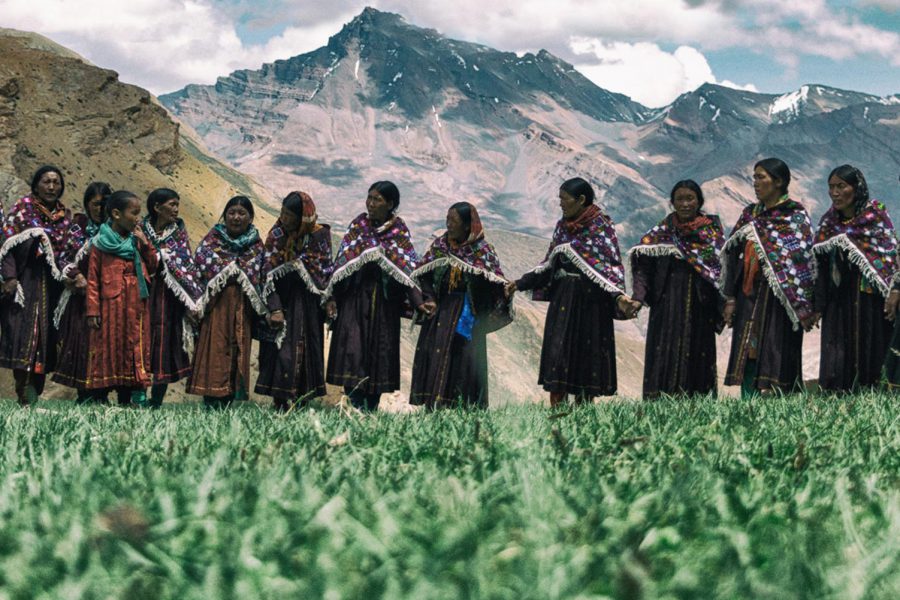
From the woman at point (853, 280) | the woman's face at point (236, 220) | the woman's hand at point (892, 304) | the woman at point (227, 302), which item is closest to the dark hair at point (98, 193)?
the woman at point (227, 302)

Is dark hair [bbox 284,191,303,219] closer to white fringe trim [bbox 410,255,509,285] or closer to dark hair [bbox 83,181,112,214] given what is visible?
white fringe trim [bbox 410,255,509,285]

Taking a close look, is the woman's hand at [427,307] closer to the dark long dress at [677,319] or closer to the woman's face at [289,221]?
the woman's face at [289,221]

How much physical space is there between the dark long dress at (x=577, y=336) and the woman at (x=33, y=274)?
163 inches

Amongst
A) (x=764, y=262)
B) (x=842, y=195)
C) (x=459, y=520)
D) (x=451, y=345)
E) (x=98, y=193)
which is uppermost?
(x=98, y=193)

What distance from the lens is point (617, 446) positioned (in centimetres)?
248

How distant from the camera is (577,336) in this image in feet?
24.9

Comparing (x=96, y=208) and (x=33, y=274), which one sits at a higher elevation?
(x=96, y=208)

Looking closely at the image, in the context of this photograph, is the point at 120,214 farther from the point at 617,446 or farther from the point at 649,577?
the point at 649,577

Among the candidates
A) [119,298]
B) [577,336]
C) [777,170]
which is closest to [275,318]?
[119,298]

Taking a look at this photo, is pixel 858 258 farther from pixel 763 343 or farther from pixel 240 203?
pixel 240 203

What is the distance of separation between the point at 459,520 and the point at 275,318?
6474mm

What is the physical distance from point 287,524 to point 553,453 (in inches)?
35.6

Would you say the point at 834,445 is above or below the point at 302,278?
below

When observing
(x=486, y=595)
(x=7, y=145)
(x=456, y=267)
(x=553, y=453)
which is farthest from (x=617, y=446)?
(x=7, y=145)
